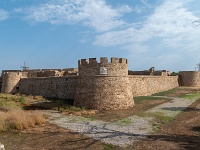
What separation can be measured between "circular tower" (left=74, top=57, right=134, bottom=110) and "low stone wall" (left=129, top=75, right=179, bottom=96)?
6.15 m

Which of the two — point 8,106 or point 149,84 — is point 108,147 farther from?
point 149,84

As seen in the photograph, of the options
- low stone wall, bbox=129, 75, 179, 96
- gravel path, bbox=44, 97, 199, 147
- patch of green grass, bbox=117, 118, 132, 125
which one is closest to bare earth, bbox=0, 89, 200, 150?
gravel path, bbox=44, 97, 199, 147

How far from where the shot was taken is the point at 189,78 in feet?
122

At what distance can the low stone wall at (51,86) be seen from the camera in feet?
72.9

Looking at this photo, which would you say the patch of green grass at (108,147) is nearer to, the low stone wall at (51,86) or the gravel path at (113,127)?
the gravel path at (113,127)

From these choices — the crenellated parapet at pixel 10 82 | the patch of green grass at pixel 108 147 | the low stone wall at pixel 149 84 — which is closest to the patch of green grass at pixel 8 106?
the patch of green grass at pixel 108 147

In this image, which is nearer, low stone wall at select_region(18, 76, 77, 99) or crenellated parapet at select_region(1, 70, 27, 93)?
low stone wall at select_region(18, 76, 77, 99)

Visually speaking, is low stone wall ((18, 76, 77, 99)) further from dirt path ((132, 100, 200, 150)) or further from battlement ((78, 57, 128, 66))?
dirt path ((132, 100, 200, 150))

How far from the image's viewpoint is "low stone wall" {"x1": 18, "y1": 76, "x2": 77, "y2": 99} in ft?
72.9

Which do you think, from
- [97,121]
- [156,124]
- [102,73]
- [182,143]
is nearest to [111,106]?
[102,73]

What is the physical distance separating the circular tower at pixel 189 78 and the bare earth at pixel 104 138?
25544mm

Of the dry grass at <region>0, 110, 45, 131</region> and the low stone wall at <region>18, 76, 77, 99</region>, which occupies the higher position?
the low stone wall at <region>18, 76, 77, 99</region>

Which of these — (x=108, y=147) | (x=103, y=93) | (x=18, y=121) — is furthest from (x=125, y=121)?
(x=18, y=121)

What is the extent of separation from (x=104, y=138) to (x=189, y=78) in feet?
101
